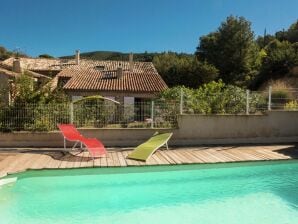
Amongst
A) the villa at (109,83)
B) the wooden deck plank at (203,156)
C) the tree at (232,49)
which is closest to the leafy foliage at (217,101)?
the wooden deck plank at (203,156)

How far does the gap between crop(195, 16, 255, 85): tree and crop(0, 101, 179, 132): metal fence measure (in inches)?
1308

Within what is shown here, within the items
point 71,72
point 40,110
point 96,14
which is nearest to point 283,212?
point 40,110

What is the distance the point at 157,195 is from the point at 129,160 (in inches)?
105

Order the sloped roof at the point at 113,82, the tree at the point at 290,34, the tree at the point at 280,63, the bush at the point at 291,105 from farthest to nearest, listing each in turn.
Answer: the tree at the point at 290,34 < the tree at the point at 280,63 < the sloped roof at the point at 113,82 < the bush at the point at 291,105

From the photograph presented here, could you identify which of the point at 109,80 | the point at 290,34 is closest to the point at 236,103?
the point at 109,80

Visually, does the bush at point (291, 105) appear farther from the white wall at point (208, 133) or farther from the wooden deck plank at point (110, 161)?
the wooden deck plank at point (110, 161)

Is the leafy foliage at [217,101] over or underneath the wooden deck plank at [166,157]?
over

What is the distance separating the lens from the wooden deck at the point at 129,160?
35.0 ft

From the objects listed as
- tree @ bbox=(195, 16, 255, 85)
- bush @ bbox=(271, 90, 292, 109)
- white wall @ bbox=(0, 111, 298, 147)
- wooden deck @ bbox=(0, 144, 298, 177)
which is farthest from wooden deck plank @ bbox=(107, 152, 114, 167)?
tree @ bbox=(195, 16, 255, 85)

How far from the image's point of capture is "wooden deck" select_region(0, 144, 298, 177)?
10672 millimetres

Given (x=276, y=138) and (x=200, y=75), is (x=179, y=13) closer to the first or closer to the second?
(x=276, y=138)

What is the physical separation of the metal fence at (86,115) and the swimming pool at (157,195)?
140 inches

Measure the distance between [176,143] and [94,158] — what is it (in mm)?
3822

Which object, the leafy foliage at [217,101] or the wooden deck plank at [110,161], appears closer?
the wooden deck plank at [110,161]
